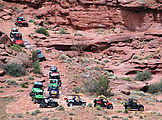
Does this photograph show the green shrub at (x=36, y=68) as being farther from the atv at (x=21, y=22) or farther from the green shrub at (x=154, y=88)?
the atv at (x=21, y=22)

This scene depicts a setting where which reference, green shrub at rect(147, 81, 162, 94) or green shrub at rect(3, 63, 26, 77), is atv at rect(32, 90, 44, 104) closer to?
green shrub at rect(3, 63, 26, 77)

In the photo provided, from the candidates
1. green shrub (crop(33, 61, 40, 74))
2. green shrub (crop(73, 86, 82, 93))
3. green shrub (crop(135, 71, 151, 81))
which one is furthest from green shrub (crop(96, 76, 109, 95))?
green shrub (crop(135, 71, 151, 81))

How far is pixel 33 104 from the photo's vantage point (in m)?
16.7

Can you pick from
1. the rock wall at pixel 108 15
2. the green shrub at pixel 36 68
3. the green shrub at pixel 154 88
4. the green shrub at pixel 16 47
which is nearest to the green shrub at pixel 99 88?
the green shrub at pixel 36 68

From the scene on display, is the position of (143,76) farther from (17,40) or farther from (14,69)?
(17,40)

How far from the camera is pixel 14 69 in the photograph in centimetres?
2461

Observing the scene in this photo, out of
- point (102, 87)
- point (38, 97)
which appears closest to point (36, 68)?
point (102, 87)

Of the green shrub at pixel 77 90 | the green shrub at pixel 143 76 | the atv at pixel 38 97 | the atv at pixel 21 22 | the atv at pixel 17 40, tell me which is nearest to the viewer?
the atv at pixel 38 97

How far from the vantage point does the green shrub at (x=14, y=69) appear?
24650mm

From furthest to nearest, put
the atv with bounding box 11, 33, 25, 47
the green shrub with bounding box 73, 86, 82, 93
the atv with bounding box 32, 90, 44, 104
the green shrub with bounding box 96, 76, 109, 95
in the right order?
the atv with bounding box 11, 33, 25, 47, the green shrub with bounding box 73, 86, 82, 93, the green shrub with bounding box 96, 76, 109, 95, the atv with bounding box 32, 90, 44, 104

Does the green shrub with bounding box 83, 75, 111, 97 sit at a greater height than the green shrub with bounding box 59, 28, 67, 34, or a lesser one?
lesser

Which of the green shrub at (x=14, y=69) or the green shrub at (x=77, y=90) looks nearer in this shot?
the green shrub at (x=77, y=90)

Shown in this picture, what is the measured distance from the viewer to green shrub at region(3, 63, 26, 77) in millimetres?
24650

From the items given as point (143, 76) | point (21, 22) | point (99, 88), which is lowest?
point (143, 76)
